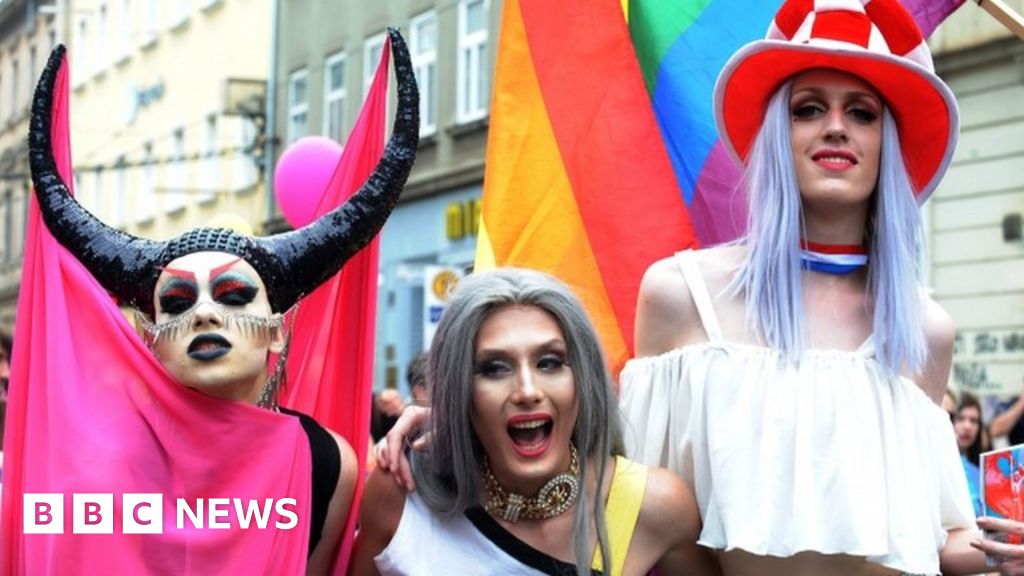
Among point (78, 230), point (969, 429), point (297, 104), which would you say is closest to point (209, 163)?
point (297, 104)

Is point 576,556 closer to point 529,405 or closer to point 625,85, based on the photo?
point 529,405

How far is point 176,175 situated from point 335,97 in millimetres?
7109

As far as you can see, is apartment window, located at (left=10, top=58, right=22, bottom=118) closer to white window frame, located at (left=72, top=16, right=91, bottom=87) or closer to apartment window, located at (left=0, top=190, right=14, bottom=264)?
apartment window, located at (left=0, top=190, right=14, bottom=264)

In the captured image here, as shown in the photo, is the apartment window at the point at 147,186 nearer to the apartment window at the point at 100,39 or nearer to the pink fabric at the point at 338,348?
the apartment window at the point at 100,39

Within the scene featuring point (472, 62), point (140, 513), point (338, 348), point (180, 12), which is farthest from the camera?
point (180, 12)

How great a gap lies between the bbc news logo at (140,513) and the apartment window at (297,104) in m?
24.1

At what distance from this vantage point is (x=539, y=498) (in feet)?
12.1

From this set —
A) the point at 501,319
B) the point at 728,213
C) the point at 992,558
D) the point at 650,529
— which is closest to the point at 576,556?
the point at 650,529

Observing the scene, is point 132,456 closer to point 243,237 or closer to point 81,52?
point 243,237

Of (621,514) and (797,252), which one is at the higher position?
(797,252)

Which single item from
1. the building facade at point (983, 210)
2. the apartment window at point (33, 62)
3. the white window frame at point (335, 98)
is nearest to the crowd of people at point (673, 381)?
the building facade at point (983, 210)

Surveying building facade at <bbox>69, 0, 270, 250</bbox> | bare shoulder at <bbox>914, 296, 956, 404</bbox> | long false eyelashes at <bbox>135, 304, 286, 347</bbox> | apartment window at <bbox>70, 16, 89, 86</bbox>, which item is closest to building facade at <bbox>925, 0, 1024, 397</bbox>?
bare shoulder at <bbox>914, 296, 956, 404</bbox>

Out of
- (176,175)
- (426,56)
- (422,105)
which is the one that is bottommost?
(176,175)

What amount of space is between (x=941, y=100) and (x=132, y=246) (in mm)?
1775
